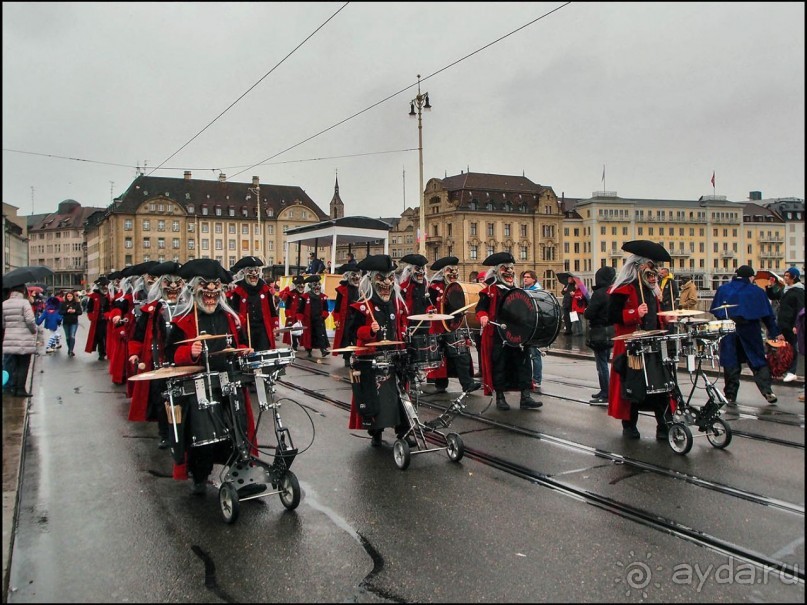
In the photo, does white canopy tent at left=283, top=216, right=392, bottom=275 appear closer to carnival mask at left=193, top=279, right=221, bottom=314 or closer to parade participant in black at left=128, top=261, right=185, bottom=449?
parade participant in black at left=128, top=261, right=185, bottom=449

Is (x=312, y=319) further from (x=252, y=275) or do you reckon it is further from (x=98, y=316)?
(x=252, y=275)

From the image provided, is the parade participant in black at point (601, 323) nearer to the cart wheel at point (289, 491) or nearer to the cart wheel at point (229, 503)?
the cart wheel at point (289, 491)

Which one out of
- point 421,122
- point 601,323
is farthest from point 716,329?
point 421,122

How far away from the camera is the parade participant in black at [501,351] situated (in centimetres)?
957

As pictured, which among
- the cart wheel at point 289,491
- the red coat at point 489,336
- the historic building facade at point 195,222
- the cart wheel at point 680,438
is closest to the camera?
the cart wheel at point 289,491

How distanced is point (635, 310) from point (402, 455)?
3.00 metres

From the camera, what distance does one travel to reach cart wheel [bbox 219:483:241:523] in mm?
5121

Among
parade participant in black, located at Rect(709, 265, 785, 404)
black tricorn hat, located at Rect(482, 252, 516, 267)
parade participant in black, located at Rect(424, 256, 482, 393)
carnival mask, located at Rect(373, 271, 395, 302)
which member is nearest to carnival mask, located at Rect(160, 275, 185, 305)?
carnival mask, located at Rect(373, 271, 395, 302)

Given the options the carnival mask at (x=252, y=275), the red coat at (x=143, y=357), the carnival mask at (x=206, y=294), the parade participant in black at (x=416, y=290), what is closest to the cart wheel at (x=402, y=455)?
the carnival mask at (x=206, y=294)

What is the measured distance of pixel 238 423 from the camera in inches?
220

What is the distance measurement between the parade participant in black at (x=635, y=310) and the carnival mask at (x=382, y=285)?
250cm

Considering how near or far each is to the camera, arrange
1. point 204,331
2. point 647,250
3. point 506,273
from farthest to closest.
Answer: point 506,273
point 647,250
point 204,331

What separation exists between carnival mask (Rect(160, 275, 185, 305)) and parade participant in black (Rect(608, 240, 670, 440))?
16.2 feet

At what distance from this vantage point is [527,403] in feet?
31.9
